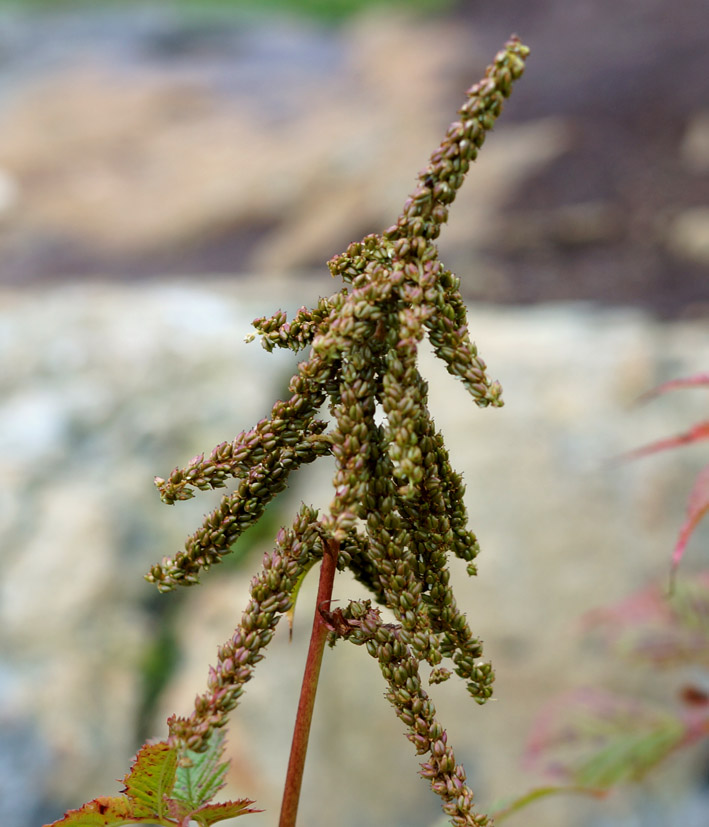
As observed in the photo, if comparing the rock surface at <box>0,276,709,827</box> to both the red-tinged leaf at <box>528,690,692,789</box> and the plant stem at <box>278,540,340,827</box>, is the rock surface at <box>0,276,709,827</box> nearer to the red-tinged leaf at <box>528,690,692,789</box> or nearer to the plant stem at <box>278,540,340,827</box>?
the red-tinged leaf at <box>528,690,692,789</box>

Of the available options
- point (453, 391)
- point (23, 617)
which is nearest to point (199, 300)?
point (453, 391)

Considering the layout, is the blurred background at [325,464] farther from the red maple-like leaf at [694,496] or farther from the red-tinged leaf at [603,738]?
the red maple-like leaf at [694,496]

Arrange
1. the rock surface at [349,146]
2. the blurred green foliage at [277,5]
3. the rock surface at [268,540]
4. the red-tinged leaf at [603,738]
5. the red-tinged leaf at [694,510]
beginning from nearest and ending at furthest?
1. the red-tinged leaf at [694,510]
2. the red-tinged leaf at [603,738]
3. the rock surface at [268,540]
4. the rock surface at [349,146]
5. the blurred green foliage at [277,5]

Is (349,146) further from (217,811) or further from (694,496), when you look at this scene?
(217,811)

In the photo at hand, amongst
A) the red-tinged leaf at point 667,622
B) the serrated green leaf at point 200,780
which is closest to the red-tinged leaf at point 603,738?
the red-tinged leaf at point 667,622

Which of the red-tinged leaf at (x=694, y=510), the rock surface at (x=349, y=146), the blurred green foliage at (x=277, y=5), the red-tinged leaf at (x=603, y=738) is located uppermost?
the blurred green foliage at (x=277, y=5)

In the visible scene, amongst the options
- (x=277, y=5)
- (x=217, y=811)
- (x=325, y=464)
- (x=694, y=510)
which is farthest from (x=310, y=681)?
(x=277, y=5)
